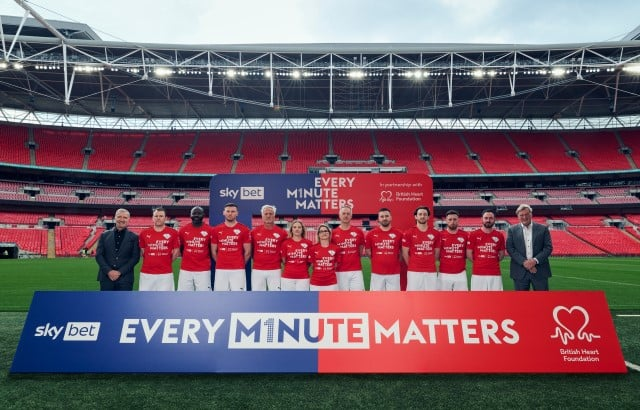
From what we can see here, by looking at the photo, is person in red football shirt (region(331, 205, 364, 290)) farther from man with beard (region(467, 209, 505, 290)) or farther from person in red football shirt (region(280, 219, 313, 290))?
man with beard (region(467, 209, 505, 290))

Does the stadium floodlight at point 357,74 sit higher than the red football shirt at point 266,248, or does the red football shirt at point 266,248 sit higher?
the stadium floodlight at point 357,74

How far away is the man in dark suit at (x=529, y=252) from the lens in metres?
6.11

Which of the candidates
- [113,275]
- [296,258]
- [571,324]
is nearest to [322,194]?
[296,258]

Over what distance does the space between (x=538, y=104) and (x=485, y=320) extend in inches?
1625

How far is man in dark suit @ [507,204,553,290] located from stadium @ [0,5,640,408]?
1925 cm

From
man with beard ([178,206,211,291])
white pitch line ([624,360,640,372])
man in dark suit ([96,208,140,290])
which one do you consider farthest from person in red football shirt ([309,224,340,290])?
white pitch line ([624,360,640,372])

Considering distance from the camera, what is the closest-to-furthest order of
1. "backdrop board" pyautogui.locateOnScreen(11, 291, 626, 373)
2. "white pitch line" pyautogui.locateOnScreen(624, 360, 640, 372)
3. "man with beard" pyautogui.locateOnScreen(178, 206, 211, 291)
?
"backdrop board" pyautogui.locateOnScreen(11, 291, 626, 373) → "white pitch line" pyautogui.locateOnScreen(624, 360, 640, 372) → "man with beard" pyautogui.locateOnScreen(178, 206, 211, 291)

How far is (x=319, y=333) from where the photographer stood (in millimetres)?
4258

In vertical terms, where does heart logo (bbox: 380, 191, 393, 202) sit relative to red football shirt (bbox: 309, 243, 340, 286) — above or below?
above

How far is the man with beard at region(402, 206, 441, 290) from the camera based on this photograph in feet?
21.5

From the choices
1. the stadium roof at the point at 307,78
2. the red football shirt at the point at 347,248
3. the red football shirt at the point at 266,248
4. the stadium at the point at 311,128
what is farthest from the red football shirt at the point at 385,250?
the stadium roof at the point at 307,78

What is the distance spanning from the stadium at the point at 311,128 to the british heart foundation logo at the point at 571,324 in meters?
21.2

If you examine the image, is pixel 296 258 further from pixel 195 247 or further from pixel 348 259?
pixel 195 247

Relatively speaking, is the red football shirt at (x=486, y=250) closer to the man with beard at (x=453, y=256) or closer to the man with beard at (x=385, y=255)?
the man with beard at (x=453, y=256)
